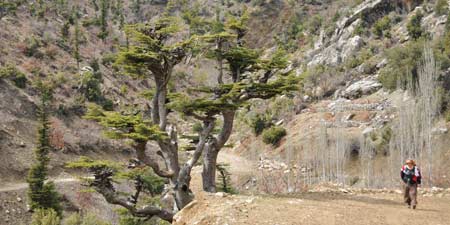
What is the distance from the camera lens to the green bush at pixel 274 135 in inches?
1957

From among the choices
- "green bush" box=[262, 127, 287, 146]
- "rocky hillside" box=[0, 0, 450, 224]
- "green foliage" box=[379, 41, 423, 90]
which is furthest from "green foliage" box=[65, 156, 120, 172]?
"green bush" box=[262, 127, 287, 146]

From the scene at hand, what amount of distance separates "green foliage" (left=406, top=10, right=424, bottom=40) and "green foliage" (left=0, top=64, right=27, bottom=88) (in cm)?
3913

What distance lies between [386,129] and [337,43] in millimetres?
27960

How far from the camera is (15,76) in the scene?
139 feet

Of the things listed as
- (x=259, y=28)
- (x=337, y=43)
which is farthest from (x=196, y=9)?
(x=337, y=43)

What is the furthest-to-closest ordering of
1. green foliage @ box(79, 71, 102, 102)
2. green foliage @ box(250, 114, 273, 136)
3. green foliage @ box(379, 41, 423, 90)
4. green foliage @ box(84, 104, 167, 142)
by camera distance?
1. green foliage @ box(250, 114, 273, 136)
2. green foliage @ box(79, 71, 102, 102)
3. green foliage @ box(379, 41, 423, 90)
4. green foliage @ box(84, 104, 167, 142)

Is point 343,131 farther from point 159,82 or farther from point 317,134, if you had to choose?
point 159,82

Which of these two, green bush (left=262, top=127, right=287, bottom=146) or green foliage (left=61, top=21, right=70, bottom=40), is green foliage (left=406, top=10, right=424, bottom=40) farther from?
green foliage (left=61, top=21, right=70, bottom=40)

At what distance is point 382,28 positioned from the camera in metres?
58.7

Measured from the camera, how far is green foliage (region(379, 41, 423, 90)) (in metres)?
41.4

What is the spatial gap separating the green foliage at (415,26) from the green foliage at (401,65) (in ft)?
27.0

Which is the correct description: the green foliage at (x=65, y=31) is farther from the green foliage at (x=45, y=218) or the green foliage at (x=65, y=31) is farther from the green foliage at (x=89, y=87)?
the green foliage at (x=45, y=218)

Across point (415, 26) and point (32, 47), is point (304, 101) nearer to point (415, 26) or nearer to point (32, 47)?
point (415, 26)

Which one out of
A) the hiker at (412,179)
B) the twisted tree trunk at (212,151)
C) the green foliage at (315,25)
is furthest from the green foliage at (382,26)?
the hiker at (412,179)
